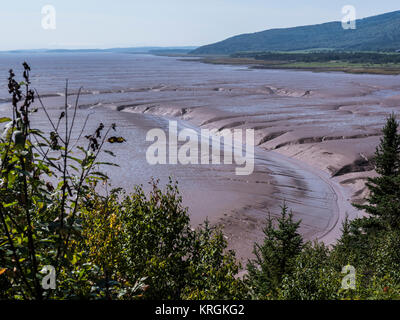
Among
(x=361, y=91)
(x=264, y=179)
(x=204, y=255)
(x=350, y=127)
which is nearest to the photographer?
(x=204, y=255)

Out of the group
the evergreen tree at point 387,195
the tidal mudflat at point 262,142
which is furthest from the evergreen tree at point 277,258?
the evergreen tree at point 387,195

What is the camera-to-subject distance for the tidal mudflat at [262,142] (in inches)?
1420

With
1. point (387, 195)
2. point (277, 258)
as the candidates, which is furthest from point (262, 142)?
point (277, 258)

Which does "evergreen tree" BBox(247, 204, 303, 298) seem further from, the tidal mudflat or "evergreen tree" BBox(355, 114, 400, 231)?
"evergreen tree" BBox(355, 114, 400, 231)

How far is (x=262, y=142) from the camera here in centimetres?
5862

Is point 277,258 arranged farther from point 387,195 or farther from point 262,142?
point 262,142

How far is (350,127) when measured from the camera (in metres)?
64.3

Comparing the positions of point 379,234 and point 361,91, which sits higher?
point 361,91

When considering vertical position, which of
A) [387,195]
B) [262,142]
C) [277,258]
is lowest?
[277,258]
